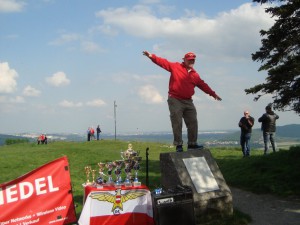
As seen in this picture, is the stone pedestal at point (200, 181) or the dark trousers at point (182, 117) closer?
the stone pedestal at point (200, 181)

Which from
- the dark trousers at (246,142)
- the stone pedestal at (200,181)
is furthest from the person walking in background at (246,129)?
the stone pedestal at (200,181)

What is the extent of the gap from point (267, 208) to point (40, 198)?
548 centimetres

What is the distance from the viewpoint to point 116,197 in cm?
762

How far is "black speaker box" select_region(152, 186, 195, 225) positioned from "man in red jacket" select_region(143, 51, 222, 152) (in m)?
2.26

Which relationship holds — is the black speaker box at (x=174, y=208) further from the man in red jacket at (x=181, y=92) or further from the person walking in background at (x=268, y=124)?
the person walking in background at (x=268, y=124)

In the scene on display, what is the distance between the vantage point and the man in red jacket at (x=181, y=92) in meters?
9.37

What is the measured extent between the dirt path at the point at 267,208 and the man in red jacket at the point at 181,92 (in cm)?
222

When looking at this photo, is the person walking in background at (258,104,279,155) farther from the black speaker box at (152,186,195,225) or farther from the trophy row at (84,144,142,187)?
the black speaker box at (152,186,195,225)

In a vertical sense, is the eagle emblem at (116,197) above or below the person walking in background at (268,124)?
below

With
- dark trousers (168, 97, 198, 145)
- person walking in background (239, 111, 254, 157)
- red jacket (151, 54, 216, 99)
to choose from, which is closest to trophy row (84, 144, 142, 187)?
dark trousers (168, 97, 198, 145)

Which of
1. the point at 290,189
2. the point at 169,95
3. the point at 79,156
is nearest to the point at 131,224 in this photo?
the point at 169,95

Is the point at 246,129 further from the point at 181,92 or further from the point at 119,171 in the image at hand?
the point at 119,171

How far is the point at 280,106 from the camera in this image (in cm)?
1243

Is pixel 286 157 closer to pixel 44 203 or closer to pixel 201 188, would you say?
pixel 201 188
